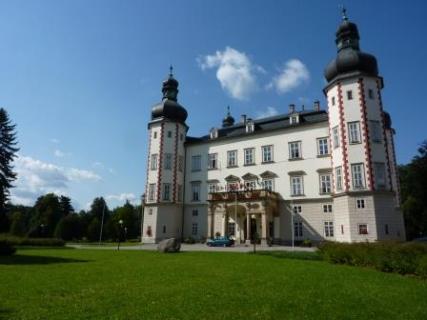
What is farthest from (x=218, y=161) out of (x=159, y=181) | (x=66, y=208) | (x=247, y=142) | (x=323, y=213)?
(x=66, y=208)

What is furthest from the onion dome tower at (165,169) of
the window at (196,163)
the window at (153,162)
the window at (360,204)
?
the window at (360,204)

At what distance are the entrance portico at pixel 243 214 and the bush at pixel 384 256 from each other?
1631 cm

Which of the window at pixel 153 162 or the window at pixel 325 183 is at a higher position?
the window at pixel 153 162

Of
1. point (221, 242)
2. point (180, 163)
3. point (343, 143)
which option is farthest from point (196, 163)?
point (343, 143)

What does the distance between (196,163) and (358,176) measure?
20.7 m

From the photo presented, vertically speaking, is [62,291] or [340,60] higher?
[340,60]

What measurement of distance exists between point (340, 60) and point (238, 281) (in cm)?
2681

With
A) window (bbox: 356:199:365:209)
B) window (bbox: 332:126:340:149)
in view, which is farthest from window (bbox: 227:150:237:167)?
window (bbox: 356:199:365:209)

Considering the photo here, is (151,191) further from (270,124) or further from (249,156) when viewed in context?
(270,124)

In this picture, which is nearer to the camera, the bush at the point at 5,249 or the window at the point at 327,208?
the bush at the point at 5,249

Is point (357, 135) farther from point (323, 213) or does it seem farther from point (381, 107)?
point (323, 213)

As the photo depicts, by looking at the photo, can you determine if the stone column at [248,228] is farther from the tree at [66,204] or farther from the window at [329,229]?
the tree at [66,204]

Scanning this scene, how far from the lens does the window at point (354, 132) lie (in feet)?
97.0

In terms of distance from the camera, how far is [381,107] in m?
30.7
